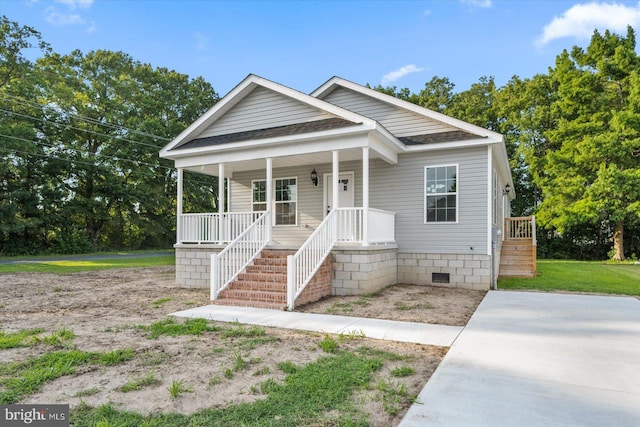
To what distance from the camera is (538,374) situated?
3574mm

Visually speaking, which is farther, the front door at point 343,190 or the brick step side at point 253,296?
the front door at point 343,190

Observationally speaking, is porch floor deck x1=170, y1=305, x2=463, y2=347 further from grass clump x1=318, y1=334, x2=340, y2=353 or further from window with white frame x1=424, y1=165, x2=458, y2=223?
window with white frame x1=424, y1=165, x2=458, y2=223

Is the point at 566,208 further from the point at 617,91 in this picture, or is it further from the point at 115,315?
the point at 115,315

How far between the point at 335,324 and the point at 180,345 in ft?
7.31

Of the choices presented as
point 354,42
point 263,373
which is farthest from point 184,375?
point 354,42

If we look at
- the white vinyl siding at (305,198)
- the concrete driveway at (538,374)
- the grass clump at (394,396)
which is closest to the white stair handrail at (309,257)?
the white vinyl siding at (305,198)

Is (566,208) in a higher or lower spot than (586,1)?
lower

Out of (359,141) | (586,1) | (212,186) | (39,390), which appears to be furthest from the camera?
(212,186)

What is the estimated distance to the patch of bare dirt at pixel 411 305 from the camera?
20.4 feet

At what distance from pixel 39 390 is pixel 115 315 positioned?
10.8ft

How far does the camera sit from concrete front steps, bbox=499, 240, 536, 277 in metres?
12.1

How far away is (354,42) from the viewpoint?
16.8 meters

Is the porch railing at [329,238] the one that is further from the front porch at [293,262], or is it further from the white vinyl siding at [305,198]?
the white vinyl siding at [305,198]

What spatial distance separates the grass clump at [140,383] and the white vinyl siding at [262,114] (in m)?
7.42
